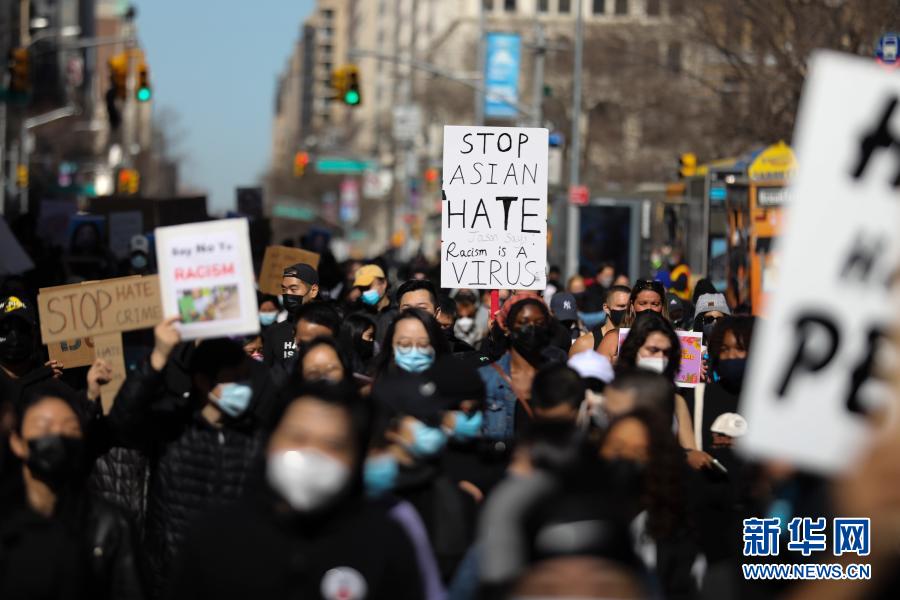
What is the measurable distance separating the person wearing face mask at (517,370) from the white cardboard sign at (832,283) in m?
2.36

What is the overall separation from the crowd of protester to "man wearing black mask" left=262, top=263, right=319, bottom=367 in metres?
1.08

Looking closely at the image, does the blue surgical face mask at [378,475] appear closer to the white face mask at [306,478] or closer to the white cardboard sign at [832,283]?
the white face mask at [306,478]

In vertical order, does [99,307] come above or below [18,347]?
above

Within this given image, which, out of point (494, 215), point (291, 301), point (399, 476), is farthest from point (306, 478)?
point (494, 215)

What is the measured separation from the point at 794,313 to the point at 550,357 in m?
3.32

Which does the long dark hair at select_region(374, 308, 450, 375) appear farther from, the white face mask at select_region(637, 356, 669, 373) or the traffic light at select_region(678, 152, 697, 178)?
the traffic light at select_region(678, 152, 697, 178)

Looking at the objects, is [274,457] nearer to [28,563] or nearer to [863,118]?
[28,563]

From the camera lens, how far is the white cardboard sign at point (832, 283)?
459 cm

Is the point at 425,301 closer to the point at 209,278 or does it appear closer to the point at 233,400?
the point at 209,278

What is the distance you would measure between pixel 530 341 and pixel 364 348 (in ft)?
9.08

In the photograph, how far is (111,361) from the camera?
7547mm

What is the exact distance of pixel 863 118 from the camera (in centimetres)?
473

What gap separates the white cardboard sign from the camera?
15.0ft

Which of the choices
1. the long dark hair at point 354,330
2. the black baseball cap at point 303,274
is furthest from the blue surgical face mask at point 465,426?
the black baseball cap at point 303,274
